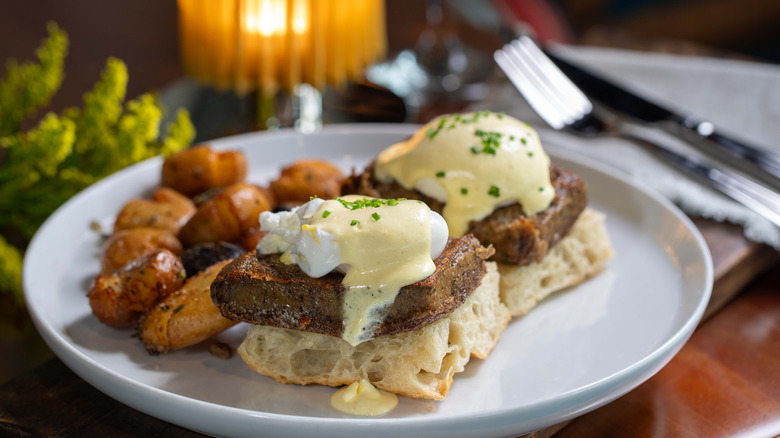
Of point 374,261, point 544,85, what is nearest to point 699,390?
point 374,261

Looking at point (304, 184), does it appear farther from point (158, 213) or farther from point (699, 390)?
point (699, 390)

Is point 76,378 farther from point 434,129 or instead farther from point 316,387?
point 434,129

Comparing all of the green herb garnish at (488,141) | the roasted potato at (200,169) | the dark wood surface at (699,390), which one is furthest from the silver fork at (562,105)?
the roasted potato at (200,169)

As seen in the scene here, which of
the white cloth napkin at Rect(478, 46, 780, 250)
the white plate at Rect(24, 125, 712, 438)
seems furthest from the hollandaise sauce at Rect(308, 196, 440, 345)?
the white cloth napkin at Rect(478, 46, 780, 250)

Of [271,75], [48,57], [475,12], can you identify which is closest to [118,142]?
[48,57]

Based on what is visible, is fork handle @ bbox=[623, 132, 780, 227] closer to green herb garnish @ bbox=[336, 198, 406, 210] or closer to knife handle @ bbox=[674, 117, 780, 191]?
knife handle @ bbox=[674, 117, 780, 191]

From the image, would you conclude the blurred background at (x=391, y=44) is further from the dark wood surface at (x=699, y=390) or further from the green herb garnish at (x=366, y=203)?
the green herb garnish at (x=366, y=203)
